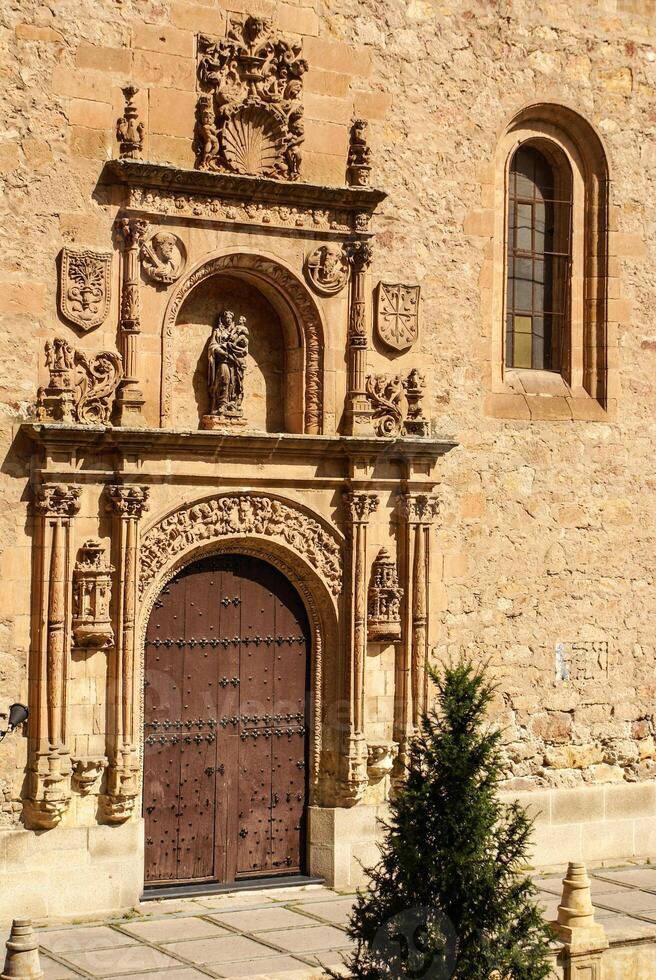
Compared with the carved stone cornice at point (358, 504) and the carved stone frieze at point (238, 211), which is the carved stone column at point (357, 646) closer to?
the carved stone cornice at point (358, 504)

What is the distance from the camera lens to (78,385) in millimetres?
12836

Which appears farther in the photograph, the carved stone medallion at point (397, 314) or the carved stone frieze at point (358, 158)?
the carved stone medallion at point (397, 314)

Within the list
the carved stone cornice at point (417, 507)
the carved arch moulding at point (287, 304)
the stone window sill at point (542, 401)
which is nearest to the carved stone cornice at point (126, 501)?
the carved arch moulding at point (287, 304)

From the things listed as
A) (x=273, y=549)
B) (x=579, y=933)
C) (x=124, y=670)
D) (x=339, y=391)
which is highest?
(x=339, y=391)

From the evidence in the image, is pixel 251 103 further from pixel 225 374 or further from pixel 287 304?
pixel 225 374

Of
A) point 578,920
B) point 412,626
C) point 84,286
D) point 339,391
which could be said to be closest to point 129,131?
point 84,286

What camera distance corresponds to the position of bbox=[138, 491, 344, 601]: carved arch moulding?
13188 mm

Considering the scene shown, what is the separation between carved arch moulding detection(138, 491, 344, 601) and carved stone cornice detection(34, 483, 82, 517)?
731mm

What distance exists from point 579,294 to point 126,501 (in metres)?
5.29

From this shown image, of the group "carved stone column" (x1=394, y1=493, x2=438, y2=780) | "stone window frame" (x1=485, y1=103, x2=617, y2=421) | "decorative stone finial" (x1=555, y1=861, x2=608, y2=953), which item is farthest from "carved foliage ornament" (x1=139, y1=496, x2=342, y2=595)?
"decorative stone finial" (x1=555, y1=861, x2=608, y2=953)

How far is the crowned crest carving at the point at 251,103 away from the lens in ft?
43.8

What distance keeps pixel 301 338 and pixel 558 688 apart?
4214mm

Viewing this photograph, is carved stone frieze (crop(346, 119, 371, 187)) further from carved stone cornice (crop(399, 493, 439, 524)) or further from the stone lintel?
carved stone cornice (crop(399, 493, 439, 524))

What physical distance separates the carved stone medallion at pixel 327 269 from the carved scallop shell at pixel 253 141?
33.3 inches
